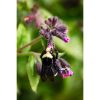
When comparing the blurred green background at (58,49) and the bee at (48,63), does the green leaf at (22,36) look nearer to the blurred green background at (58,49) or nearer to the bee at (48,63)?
the blurred green background at (58,49)

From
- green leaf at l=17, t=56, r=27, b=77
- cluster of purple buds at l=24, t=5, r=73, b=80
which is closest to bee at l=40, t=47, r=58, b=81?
cluster of purple buds at l=24, t=5, r=73, b=80

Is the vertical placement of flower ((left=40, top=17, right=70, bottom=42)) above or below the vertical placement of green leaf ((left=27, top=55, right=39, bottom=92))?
above

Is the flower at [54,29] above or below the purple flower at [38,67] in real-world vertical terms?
above

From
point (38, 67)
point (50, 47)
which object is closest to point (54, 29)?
point (50, 47)

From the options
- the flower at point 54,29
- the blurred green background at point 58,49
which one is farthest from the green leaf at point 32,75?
the flower at point 54,29

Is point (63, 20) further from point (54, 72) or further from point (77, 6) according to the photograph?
point (54, 72)

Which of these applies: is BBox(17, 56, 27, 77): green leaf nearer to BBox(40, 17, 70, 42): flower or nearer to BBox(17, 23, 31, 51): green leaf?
BBox(17, 23, 31, 51): green leaf
